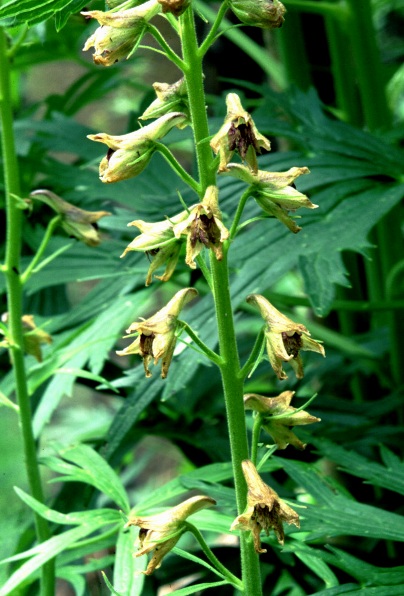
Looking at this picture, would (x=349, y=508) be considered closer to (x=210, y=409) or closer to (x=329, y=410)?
(x=329, y=410)

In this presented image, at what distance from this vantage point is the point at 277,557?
3.74 feet

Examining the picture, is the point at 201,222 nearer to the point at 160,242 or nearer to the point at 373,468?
the point at 160,242

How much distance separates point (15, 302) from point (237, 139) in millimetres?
455

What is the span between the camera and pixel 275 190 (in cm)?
70

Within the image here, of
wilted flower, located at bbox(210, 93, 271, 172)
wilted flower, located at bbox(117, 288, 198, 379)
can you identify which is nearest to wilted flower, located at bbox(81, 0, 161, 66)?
wilted flower, located at bbox(210, 93, 271, 172)

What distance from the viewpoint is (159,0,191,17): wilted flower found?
611 mm

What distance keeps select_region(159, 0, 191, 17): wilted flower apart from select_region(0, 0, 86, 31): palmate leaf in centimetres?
11

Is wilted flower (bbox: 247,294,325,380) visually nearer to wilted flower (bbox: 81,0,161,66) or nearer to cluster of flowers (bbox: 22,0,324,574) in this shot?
cluster of flowers (bbox: 22,0,324,574)

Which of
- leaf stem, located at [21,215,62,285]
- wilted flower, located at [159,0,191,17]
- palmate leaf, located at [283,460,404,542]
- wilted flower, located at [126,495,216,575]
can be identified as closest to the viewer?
wilted flower, located at [159,0,191,17]

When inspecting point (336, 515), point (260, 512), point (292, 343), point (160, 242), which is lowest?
point (336, 515)

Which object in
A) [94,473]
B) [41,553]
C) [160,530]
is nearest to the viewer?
[160,530]

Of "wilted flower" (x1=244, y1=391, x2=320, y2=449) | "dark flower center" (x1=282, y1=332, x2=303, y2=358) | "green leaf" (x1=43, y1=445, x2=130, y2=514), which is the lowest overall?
"green leaf" (x1=43, y1=445, x2=130, y2=514)

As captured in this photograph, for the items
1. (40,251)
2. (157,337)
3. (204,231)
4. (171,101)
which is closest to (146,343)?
(157,337)

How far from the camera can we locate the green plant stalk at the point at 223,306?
27.4 inches
